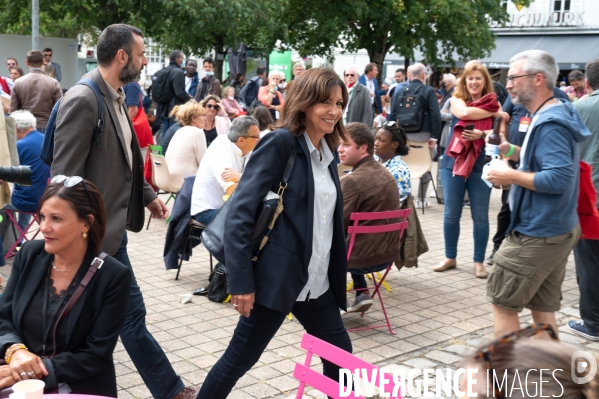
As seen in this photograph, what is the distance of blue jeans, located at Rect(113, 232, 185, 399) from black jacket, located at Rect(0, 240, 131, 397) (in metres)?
0.77

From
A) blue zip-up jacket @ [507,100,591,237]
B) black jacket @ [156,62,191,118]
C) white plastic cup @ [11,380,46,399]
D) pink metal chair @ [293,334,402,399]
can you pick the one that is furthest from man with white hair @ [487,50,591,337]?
black jacket @ [156,62,191,118]

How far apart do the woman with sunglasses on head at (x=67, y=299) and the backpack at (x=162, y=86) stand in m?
10.7

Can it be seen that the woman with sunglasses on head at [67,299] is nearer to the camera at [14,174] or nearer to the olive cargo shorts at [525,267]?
the camera at [14,174]

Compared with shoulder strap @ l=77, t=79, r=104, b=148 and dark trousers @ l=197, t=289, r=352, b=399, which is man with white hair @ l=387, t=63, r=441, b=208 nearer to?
shoulder strap @ l=77, t=79, r=104, b=148

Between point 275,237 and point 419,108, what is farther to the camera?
point 419,108

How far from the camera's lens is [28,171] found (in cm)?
355

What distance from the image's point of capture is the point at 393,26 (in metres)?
26.4

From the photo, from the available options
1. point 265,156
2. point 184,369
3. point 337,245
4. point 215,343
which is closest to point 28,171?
point 265,156

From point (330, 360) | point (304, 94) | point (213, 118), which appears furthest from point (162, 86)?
point (330, 360)

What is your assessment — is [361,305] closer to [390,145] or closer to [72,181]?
[390,145]

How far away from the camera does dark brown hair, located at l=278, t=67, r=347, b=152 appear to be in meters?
3.40

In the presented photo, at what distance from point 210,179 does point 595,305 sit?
11.1 ft

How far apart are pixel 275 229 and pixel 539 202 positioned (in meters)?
1.70

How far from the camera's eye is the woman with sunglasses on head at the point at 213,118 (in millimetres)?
9984
